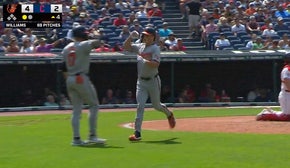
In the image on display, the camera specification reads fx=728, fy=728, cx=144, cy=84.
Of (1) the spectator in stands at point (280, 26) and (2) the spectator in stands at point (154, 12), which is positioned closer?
(2) the spectator in stands at point (154, 12)

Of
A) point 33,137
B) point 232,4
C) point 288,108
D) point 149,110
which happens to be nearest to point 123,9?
point 232,4

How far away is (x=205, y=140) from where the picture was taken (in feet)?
37.9

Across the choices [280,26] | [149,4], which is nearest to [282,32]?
[280,26]

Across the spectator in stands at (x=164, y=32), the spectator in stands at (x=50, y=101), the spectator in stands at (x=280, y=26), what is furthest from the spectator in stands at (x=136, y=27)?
the spectator in stands at (x=280, y=26)

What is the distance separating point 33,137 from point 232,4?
59.5 ft

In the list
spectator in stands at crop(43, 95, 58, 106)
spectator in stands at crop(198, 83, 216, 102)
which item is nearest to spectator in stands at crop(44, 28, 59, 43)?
spectator in stands at crop(43, 95, 58, 106)

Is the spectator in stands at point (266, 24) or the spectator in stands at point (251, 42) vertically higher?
the spectator in stands at point (266, 24)

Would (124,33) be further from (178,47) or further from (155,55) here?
(155,55)

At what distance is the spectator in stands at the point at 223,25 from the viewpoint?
86.5ft

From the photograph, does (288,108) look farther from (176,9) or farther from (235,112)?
(176,9)

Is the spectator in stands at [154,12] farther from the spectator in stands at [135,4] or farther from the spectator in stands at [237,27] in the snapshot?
the spectator in stands at [237,27]

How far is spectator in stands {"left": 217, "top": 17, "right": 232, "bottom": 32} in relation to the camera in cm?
2637
